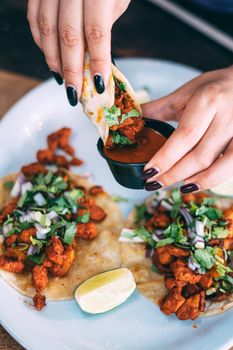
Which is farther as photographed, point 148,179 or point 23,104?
point 23,104

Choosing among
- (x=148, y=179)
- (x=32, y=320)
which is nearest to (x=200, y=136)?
(x=148, y=179)

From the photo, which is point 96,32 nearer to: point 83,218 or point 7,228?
point 83,218

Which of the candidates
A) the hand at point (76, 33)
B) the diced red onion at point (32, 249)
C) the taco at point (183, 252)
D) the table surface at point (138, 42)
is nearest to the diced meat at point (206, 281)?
the taco at point (183, 252)

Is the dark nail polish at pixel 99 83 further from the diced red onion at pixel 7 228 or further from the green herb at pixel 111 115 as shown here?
the diced red onion at pixel 7 228

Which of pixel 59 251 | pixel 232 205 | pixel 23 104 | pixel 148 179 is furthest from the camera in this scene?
pixel 23 104

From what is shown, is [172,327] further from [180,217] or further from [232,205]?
[232,205]

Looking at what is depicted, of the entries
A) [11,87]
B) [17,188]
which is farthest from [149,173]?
[11,87]

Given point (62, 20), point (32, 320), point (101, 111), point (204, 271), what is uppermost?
point (62, 20)

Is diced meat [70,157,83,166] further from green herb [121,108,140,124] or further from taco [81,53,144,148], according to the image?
green herb [121,108,140,124]

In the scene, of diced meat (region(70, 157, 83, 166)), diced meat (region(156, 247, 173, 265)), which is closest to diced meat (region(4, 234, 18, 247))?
diced meat (region(70, 157, 83, 166))
